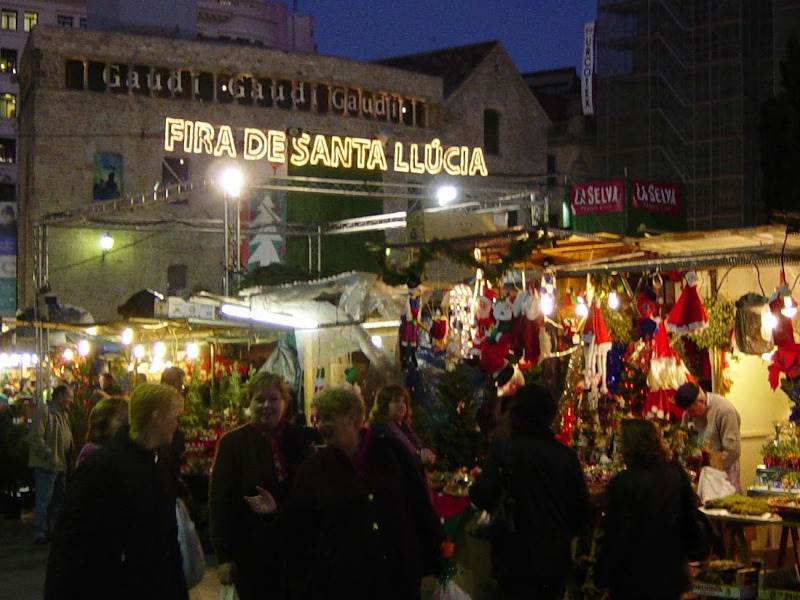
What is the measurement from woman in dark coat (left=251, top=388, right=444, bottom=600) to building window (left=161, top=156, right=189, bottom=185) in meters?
31.2

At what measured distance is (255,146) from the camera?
26531 millimetres

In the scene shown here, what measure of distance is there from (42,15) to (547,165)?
1217 inches

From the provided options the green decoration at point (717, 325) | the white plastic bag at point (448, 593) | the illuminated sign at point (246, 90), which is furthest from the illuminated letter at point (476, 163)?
the white plastic bag at point (448, 593)

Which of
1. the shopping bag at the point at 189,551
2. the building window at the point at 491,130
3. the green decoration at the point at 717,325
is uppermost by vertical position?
the building window at the point at 491,130

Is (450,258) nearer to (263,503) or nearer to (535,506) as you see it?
(535,506)

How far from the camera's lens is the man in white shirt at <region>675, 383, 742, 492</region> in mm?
9914

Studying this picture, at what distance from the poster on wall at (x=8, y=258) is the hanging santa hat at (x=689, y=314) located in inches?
1315

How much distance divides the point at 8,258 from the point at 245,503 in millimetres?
35771

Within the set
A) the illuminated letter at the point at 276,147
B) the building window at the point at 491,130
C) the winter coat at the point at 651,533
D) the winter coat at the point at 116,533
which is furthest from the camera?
the building window at the point at 491,130

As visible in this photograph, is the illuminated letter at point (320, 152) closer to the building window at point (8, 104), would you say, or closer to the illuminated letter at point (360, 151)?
the illuminated letter at point (360, 151)

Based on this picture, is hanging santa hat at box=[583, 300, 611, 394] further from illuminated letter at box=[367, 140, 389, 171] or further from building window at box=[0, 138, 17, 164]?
building window at box=[0, 138, 17, 164]

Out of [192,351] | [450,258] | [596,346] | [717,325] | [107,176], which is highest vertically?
[107,176]

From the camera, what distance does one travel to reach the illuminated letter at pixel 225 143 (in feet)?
87.4

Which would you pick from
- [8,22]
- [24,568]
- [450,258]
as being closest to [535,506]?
[450,258]
